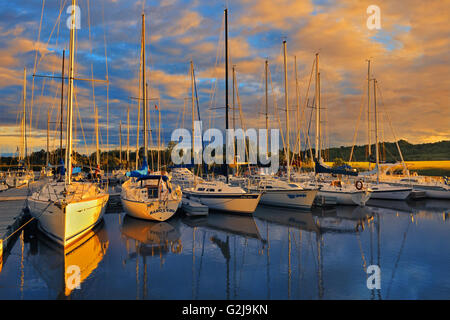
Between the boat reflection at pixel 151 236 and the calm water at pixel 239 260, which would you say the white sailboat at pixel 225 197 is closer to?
the calm water at pixel 239 260

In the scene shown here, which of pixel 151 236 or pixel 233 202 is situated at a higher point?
pixel 233 202

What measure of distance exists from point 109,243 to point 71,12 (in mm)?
13102

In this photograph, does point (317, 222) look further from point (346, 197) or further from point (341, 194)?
point (346, 197)

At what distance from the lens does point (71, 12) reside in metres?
17.1

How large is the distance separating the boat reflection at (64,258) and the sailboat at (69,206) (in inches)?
16.7

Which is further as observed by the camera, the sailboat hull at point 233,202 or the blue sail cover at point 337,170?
the blue sail cover at point 337,170

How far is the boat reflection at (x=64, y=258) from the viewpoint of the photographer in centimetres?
1095

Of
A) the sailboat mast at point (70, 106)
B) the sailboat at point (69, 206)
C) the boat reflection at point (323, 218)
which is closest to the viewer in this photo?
the sailboat at point (69, 206)

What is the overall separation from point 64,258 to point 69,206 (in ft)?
7.91

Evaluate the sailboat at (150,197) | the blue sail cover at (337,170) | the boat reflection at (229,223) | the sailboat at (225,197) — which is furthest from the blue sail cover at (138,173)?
the blue sail cover at (337,170)

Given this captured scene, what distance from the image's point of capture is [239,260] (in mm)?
13711

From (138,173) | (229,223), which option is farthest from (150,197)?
(229,223)

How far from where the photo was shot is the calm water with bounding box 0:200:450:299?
10.3 m
